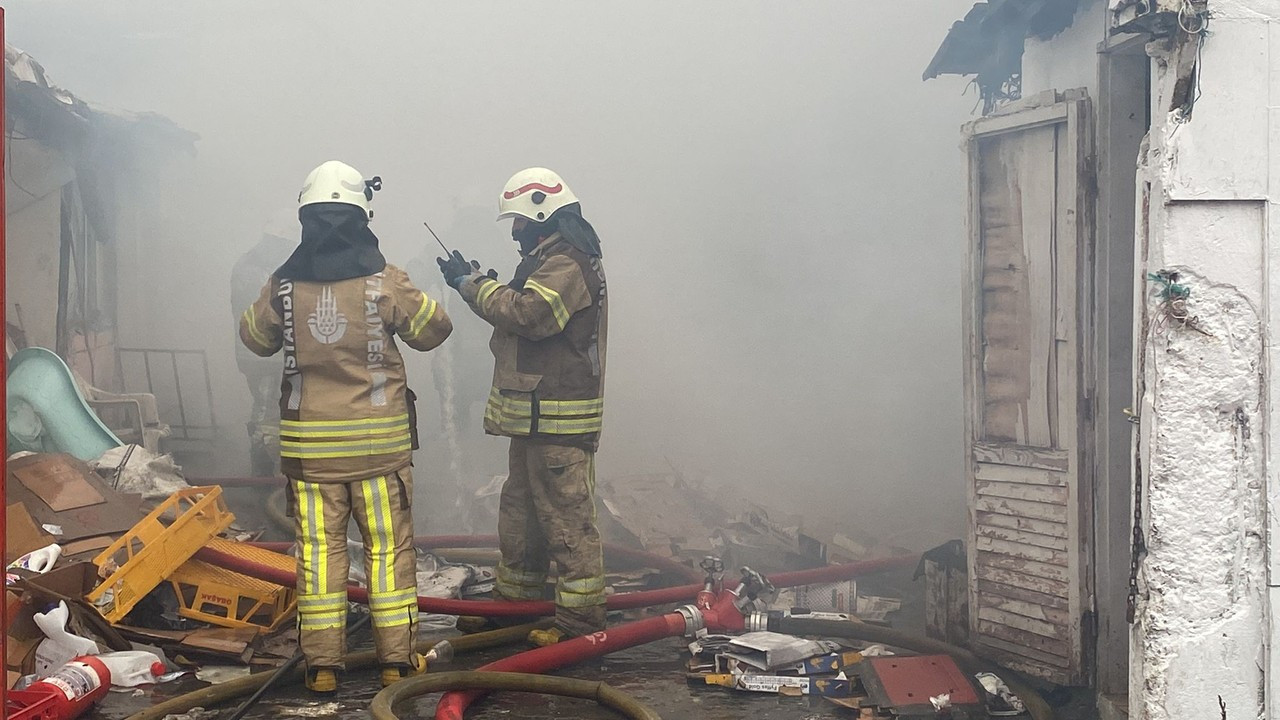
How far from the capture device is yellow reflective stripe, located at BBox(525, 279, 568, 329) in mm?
5098

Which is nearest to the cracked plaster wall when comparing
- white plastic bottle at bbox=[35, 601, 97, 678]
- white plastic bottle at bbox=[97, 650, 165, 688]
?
white plastic bottle at bbox=[97, 650, 165, 688]

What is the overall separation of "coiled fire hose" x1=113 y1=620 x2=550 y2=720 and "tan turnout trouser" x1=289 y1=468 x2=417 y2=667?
155mm

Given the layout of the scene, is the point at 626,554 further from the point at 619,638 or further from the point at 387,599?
the point at 387,599

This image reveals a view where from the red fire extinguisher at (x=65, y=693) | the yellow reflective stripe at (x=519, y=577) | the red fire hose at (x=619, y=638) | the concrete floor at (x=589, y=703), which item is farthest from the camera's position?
the yellow reflective stripe at (x=519, y=577)

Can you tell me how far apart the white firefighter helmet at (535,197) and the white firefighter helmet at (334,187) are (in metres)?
0.83

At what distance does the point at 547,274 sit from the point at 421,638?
1.91 m

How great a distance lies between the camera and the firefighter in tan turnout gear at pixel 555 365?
518cm

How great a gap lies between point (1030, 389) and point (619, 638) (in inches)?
84.9

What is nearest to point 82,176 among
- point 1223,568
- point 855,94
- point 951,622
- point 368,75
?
point 368,75

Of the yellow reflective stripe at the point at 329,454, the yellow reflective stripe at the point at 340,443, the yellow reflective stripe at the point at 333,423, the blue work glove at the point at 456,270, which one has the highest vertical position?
the blue work glove at the point at 456,270

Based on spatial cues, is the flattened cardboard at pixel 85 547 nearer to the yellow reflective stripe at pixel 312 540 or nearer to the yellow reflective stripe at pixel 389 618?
the yellow reflective stripe at pixel 312 540

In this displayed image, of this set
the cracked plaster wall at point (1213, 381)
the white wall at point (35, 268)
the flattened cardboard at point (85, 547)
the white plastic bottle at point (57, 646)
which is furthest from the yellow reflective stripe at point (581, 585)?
the white wall at point (35, 268)

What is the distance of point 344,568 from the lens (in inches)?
183

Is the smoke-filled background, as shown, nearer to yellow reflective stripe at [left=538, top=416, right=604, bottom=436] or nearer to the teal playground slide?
the teal playground slide
